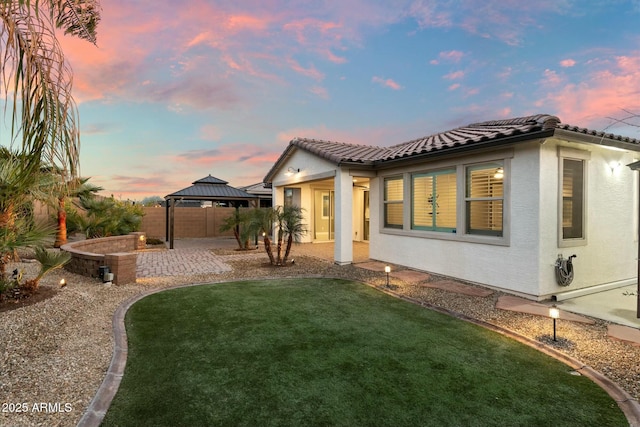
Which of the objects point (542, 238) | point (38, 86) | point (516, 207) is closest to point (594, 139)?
point (516, 207)

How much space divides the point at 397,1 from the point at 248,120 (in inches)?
345

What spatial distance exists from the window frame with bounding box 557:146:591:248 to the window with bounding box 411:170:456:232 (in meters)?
2.23

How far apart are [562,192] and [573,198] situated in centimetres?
55

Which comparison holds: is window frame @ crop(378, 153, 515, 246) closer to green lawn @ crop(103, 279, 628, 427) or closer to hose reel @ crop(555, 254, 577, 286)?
hose reel @ crop(555, 254, 577, 286)

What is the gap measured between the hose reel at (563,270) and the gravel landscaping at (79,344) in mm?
1226

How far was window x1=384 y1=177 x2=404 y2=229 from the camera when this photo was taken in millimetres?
10195

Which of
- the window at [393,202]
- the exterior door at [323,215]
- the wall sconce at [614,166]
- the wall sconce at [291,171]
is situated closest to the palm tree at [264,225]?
the window at [393,202]

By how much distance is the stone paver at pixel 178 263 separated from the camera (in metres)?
9.65

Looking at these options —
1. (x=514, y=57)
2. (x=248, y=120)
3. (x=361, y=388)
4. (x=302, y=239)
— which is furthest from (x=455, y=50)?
(x=361, y=388)

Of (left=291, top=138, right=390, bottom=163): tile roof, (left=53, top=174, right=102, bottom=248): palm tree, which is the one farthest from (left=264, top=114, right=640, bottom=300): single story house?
(left=53, top=174, right=102, bottom=248): palm tree

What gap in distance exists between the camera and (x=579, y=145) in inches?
273

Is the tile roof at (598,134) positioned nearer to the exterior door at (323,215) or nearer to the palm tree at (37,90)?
the palm tree at (37,90)

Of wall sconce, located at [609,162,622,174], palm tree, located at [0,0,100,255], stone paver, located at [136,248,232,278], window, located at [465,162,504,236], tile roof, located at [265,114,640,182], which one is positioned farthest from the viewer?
stone paver, located at [136,248,232,278]

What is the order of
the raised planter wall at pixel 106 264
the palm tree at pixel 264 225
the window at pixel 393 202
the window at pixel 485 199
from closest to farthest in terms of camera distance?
the window at pixel 485 199
the raised planter wall at pixel 106 264
the window at pixel 393 202
the palm tree at pixel 264 225
